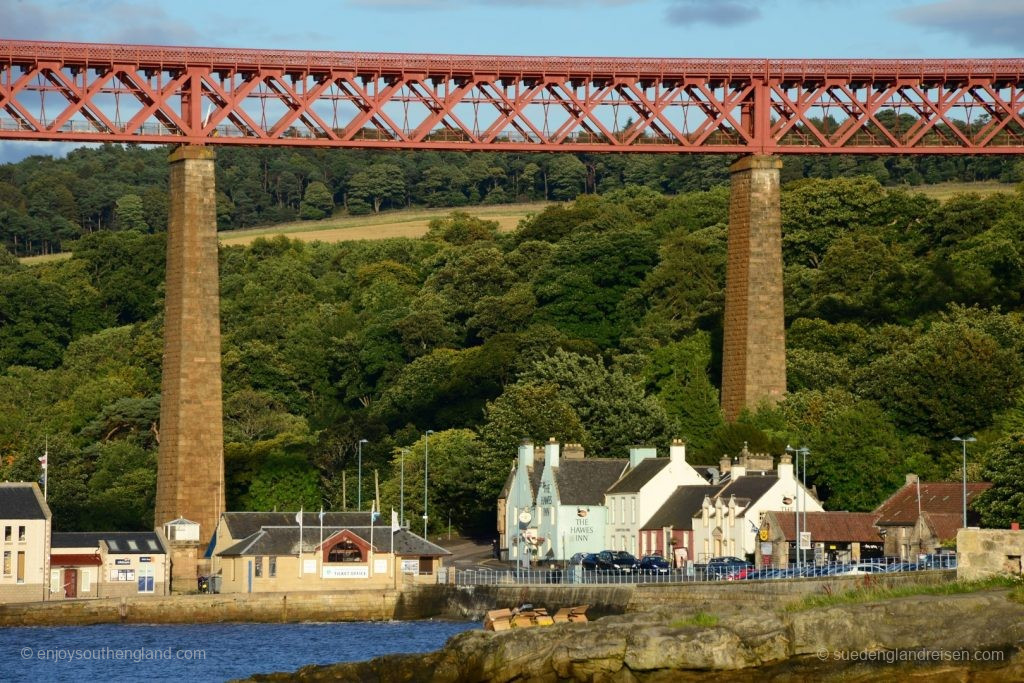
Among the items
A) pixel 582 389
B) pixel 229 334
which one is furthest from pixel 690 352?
pixel 229 334

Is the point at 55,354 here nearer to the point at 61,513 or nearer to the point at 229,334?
the point at 229,334

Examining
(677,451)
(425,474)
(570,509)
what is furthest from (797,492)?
(425,474)

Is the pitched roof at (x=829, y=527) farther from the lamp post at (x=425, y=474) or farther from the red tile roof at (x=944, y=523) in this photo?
the lamp post at (x=425, y=474)

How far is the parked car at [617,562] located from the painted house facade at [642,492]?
19.4 ft

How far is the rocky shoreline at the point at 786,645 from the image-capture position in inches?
1607

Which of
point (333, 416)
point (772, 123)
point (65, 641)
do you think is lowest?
point (65, 641)

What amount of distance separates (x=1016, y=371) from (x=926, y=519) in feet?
58.9

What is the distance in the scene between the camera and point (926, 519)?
82125 millimetres

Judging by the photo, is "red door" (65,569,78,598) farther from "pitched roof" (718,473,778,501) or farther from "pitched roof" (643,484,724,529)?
"pitched roof" (718,473,778,501)

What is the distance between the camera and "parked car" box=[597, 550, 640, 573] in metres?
82.5

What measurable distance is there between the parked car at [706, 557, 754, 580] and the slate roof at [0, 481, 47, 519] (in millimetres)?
27892

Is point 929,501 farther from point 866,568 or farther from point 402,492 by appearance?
point 402,492

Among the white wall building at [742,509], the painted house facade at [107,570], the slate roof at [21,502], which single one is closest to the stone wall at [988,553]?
the white wall building at [742,509]

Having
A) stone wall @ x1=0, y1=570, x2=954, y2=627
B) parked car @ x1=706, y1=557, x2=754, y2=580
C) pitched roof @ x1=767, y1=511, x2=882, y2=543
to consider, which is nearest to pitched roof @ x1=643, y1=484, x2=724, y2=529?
pitched roof @ x1=767, y1=511, x2=882, y2=543
